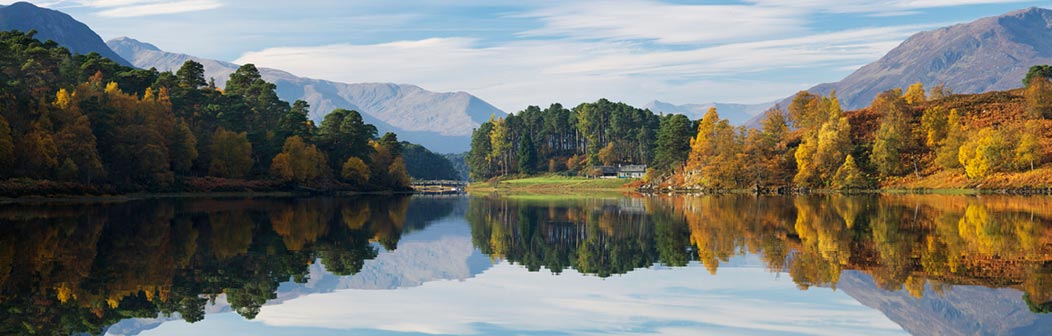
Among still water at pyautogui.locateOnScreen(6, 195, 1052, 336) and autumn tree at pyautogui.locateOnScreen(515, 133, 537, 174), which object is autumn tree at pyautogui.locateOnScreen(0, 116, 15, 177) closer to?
still water at pyautogui.locateOnScreen(6, 195, 1052, 336)

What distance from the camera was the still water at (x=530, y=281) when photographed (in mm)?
14602

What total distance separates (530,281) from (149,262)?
9.76 metres

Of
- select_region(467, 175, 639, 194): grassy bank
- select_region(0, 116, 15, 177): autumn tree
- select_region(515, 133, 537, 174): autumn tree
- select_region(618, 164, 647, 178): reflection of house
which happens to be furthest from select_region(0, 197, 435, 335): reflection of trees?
select_region(515, 133, 537, 174): autumn tree

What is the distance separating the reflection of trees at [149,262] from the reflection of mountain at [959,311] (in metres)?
10.9

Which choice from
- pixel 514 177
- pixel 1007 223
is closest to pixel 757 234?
pixel 1007 223

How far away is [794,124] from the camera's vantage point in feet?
474

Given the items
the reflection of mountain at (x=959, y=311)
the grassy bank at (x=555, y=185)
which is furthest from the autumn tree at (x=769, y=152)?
the reflection of mountain at (x=959, y=311)

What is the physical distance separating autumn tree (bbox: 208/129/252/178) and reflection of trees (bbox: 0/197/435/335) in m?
53.0

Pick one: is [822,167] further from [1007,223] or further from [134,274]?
[134,274]

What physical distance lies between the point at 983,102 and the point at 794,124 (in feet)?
87.8

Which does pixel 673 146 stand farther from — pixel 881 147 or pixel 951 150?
pixel 951 150

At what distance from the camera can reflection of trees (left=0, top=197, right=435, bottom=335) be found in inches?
615

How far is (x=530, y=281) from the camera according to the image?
813 inches

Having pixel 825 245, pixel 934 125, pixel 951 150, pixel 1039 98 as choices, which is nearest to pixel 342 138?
pixel 951 150
